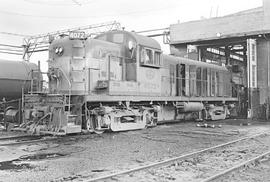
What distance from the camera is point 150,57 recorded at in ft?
45.0

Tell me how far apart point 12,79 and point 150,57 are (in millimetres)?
6983

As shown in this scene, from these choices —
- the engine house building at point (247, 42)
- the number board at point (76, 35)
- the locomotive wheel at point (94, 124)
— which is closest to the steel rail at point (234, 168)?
the locomotive wheel at point (94, 124)

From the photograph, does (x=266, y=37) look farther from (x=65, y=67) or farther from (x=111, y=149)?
(x=111, y=149)

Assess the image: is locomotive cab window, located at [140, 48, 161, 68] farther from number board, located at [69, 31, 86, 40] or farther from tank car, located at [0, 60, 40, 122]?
tank car, located at [0, 60, 40, 122]

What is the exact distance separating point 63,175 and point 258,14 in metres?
21.3

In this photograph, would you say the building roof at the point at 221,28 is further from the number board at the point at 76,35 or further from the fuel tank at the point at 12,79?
the number board at the point at 76,35

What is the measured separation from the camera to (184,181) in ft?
18.0

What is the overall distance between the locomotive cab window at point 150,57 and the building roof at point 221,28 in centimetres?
1187

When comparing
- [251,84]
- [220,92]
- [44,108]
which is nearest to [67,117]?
[44,108]

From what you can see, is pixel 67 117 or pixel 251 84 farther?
pixel 251 84

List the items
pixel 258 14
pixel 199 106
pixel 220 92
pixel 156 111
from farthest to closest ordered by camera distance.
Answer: pixel 258 14
pixel 220 92
pixel 199 106
pixel 156 111

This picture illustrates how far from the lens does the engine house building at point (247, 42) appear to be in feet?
75.0

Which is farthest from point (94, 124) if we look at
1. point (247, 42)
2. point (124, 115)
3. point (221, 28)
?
point (221, 28)

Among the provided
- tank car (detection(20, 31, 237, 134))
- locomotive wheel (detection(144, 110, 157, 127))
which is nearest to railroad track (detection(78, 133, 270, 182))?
tank car (detection(20, 31, 237, 134))
